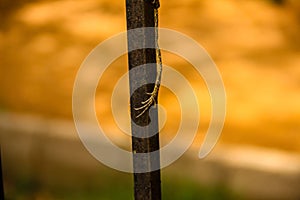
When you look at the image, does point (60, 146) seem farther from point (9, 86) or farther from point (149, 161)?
point (149, 161)

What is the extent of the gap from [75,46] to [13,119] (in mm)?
655

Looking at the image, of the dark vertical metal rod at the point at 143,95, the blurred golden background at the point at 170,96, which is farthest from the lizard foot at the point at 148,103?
the blurred golden background at the point at 170,96

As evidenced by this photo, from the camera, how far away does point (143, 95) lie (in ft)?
3.39

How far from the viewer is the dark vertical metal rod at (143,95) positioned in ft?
3.30

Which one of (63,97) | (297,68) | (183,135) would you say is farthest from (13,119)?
(297,68)

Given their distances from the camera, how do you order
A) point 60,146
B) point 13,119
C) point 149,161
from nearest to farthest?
point 149,161 < point 60,146 < point 13,119

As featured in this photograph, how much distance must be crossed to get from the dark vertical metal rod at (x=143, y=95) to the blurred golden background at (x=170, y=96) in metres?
0.76

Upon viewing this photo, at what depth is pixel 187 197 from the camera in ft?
6.11

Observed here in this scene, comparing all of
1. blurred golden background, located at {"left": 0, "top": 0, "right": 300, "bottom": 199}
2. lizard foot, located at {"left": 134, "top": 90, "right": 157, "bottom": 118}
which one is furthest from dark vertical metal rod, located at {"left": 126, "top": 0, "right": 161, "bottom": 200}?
Answer: blurred golden background, located at {"left": 0, "top": 0, "right": 300, "bottom": 199}

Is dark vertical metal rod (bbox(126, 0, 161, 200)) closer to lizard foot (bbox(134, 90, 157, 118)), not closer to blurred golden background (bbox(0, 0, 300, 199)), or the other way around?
lizard foot (bbox(134, 90, 157, 118))

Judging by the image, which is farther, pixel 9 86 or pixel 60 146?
pixel 9 86

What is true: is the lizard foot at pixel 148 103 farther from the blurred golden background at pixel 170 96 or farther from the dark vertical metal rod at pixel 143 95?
the blurred golden background at pixel 170 96

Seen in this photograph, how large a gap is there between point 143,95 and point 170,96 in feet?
4.36

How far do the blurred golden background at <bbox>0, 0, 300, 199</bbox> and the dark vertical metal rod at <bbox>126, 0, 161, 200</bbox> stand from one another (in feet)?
2.48
